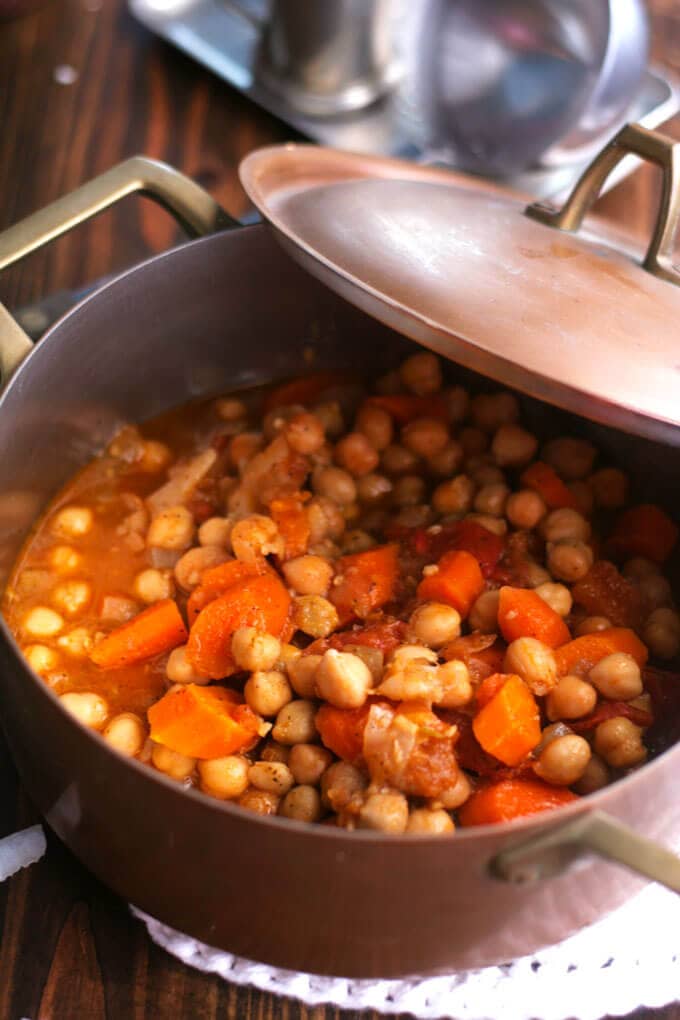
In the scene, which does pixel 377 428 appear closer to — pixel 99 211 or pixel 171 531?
pixel 171 531

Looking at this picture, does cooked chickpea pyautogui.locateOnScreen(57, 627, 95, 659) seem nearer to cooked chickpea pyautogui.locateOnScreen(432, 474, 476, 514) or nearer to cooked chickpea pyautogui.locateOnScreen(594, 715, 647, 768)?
cooked chickpea pyautogui.locateOnScreen(432, 474, 476, 514)

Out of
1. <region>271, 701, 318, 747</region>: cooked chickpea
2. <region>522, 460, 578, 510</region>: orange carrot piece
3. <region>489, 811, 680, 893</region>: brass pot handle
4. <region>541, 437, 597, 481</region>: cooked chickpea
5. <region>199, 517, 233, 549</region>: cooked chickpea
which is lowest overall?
<region>271, 701, 318, 747</region>: cooked chickpea

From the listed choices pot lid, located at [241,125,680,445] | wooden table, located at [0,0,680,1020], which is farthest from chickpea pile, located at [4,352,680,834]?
pot lid, located at [241,125,680,445]

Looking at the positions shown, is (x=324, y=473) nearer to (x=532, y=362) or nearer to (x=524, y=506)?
(x=524, y=506)

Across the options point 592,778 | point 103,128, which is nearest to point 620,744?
point 592,778

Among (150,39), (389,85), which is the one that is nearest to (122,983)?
(389,85)

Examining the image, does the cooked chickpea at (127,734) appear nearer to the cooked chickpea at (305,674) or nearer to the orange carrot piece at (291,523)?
the cooked chickpea at (305,674)
